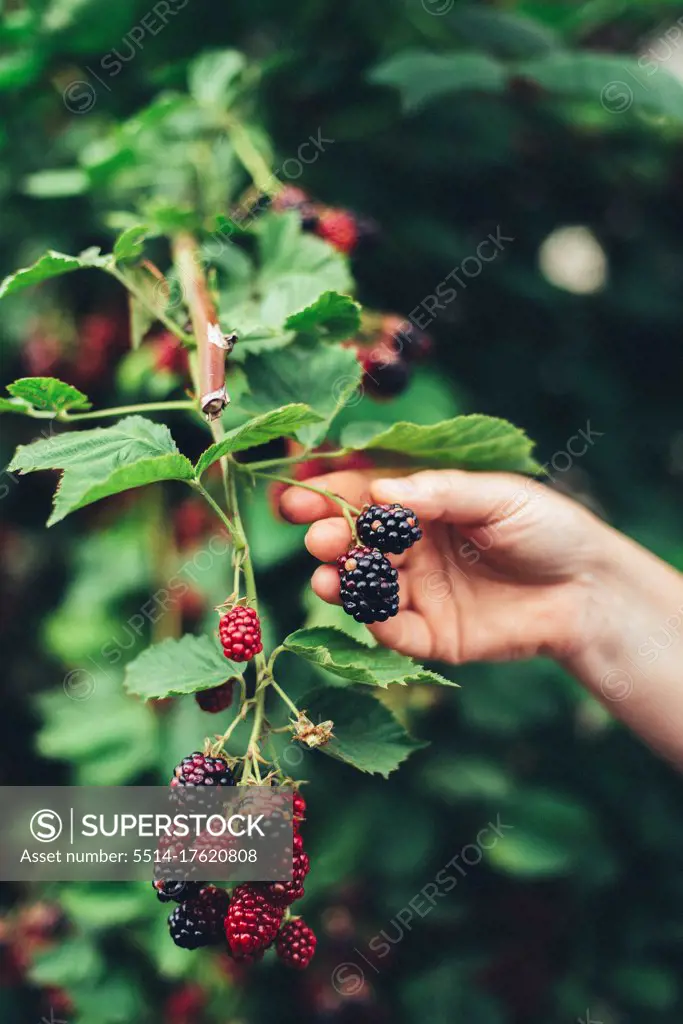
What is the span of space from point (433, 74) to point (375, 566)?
77cm

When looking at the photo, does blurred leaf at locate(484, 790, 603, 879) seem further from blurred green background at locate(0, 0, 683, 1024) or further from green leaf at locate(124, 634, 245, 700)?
green leaf at locate(124, 634, 245, 700)

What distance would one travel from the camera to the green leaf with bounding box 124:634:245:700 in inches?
26.9

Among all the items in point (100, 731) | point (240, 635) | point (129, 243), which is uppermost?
point (129, 243)

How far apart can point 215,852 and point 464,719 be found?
88 cm

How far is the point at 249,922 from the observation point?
64cm

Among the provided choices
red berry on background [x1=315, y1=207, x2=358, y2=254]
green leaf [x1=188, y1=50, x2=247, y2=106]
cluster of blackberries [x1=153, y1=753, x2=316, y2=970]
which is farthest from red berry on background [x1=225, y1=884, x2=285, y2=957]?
green leaf [x1=188, y1=50, x2=247, y2=106]

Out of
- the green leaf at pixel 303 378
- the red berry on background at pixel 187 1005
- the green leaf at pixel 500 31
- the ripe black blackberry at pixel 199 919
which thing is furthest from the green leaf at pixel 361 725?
the green leaf at pixel 500 31

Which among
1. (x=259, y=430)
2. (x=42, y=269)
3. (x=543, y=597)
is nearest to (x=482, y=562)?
(x=543, y=597)

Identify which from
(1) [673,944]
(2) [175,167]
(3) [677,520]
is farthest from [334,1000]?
(2) [175,167]

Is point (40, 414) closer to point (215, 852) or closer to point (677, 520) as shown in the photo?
point (215, 852)

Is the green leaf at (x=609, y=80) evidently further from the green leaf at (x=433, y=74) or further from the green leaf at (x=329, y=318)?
the green leaf at (x=329, y=318)

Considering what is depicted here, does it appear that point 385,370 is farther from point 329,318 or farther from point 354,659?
point 354,659

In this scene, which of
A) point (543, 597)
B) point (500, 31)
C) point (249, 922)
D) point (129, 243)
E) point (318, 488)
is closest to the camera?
point (249, 922)

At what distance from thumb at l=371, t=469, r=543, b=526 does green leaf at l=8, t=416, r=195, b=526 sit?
27cm
